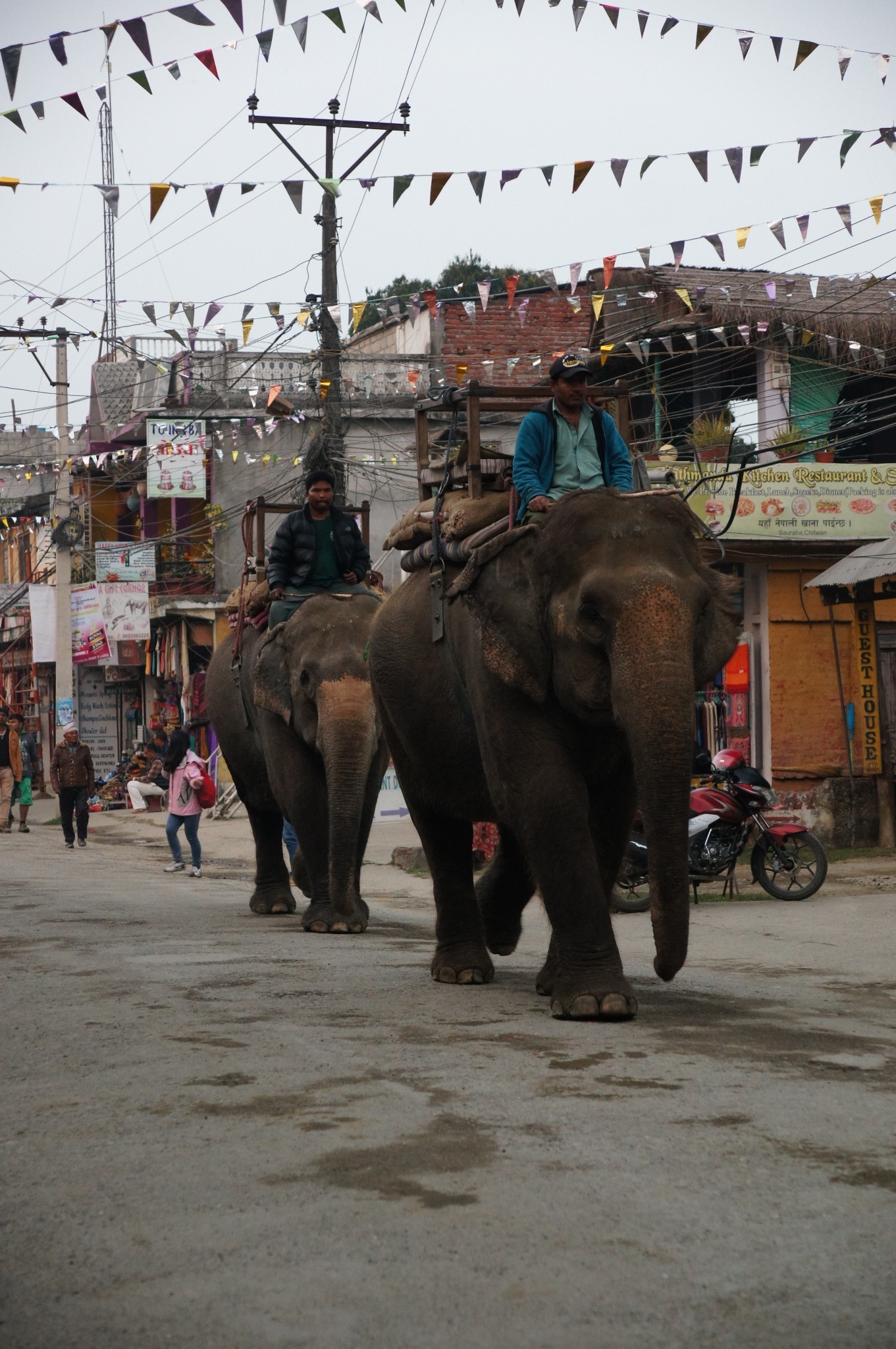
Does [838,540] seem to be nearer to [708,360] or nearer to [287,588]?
[708,360]

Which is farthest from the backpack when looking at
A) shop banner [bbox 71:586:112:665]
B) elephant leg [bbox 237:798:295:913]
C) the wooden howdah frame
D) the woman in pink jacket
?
shop banner [bbox 71:586:112:665]

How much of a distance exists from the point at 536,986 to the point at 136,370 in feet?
93.3

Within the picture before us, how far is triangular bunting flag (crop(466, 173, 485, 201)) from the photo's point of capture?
13.1 m

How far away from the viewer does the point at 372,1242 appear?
3090 mm

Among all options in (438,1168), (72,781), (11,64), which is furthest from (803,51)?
(72,781)

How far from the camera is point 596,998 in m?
5.50

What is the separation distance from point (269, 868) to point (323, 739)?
7.61ft

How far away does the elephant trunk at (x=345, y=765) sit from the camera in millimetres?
9164

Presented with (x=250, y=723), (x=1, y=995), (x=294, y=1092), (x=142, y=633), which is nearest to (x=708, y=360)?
(x=250, y=723)

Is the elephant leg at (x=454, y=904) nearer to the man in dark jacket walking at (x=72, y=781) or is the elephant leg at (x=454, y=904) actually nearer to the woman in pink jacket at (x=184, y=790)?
the woman in pink jacket at (x=184, y=790)

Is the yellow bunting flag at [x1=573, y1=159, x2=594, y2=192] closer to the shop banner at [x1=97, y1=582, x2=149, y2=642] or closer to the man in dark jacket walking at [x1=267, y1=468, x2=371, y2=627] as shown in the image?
the man in dark jacket walking at [x1=267, y1=468, x2=371, y2=627]

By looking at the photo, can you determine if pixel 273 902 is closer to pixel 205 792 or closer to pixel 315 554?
pixel 315 554

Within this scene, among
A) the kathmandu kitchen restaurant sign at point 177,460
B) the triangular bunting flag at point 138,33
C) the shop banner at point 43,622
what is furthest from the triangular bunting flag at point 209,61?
the shop banner at point 43,622

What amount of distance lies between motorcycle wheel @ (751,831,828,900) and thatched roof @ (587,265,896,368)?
718cm
